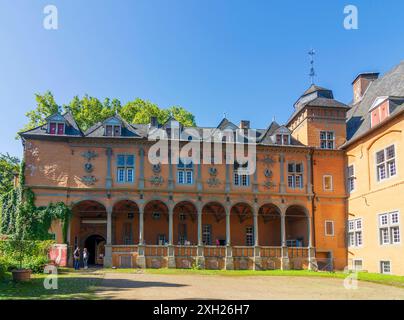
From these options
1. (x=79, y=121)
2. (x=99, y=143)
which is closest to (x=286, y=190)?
(x=99, y=143)

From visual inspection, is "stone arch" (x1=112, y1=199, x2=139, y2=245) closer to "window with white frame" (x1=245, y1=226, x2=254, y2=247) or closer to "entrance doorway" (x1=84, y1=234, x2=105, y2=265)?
"entrance doorway" (x1=84, y1=234, x2=105, y2=265)

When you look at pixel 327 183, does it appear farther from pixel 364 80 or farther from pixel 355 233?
pixel 364 80

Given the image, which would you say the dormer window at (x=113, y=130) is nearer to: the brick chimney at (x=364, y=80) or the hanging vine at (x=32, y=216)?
the hanging vine at (x=32, y=216)

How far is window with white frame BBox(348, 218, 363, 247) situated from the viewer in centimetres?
3245

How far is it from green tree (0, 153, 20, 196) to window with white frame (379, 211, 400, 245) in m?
33.0

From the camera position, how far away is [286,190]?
114 ft

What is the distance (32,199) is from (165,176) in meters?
9.39

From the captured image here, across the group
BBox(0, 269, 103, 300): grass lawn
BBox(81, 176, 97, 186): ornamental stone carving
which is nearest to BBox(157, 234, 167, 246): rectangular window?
BBox(81, 176, 97, 186): ornamental stone carving

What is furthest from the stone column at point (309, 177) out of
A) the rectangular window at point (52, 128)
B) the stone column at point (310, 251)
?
the rectangular window at point (52, 128)

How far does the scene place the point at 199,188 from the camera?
110 feet

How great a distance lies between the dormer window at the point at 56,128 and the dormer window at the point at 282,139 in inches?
642

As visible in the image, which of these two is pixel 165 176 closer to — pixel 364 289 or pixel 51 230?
pixel 51 230

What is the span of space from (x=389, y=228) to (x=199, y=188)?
13.1 m
